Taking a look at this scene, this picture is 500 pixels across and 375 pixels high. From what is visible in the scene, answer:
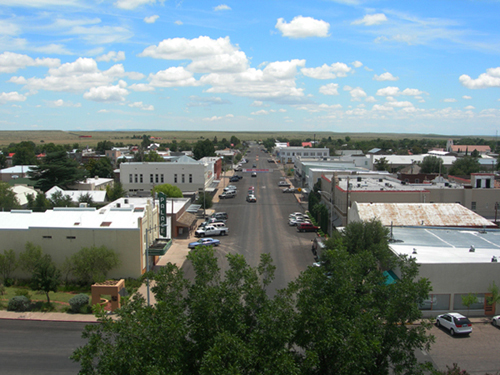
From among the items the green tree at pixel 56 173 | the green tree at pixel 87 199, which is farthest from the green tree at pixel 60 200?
the green tree at pixel 56 173

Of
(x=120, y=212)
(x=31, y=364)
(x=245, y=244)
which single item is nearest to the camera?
(x=31, y=364)

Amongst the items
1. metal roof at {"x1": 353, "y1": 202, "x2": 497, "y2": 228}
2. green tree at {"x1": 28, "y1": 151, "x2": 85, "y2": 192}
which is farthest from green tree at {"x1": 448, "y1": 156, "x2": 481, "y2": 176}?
green tree at {"x1": 28, "y1": 151, "x2": 85, "y2": 192}

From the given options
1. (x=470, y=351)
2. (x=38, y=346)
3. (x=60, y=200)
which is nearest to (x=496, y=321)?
(x=470, y=351)

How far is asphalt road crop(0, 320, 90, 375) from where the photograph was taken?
1942 cm

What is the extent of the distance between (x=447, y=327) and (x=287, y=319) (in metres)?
16.1

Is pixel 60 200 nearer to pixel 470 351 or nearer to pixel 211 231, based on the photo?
pixel 211 231

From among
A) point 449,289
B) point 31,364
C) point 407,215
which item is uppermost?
point 407,215

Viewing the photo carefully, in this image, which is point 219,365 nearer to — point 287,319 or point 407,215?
point 287,319

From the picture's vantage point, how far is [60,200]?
178 feet

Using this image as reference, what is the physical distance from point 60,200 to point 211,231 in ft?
74.0

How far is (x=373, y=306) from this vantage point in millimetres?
13797

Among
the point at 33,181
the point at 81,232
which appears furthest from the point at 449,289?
the point at 33,181

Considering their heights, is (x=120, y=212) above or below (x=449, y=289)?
above

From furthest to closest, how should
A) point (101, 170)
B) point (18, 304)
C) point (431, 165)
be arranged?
point (431, 165), point (101, 170), point (18, 304)
